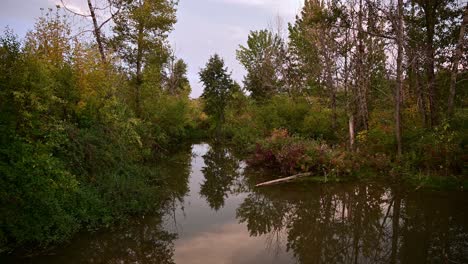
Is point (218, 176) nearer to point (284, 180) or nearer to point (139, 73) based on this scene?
point (284, 180)

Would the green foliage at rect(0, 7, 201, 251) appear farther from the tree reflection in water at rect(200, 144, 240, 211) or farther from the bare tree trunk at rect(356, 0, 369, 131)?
the bare tree trunk at rect(356, 0, 369, 131)

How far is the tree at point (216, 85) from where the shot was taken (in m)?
29.8

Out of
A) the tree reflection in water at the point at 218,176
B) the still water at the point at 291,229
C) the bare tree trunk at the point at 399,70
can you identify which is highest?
the bare tree trunk at the point at 399,70

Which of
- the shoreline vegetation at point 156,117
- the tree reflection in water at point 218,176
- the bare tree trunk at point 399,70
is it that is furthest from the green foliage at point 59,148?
the bare tree trunk at point 399,70

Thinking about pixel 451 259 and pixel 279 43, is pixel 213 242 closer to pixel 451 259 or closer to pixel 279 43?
pixel 451 259

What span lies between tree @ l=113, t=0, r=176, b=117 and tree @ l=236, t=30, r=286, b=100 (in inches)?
397

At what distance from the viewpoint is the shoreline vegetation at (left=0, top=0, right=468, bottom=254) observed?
6504 mm

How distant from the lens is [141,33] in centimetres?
1741

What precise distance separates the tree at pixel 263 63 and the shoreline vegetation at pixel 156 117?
22.9 ft

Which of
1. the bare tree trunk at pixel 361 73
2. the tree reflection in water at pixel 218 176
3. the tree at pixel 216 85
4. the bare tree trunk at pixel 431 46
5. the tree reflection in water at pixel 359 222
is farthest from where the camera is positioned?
the tree at pixel 216 85

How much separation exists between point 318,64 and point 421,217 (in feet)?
41.8

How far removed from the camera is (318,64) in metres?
19.5

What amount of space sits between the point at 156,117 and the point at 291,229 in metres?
14.5

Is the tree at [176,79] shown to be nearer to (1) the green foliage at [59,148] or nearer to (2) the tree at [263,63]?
(2) the tree at [263,63]
